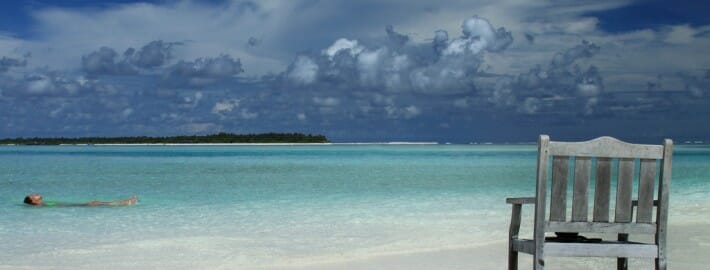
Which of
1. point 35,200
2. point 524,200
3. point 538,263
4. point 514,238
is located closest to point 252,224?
point 35,200

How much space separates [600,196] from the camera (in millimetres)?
4777

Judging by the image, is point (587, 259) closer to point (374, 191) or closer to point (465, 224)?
point (465, 224)

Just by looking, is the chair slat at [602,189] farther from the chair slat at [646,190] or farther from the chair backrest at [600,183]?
the chair slat at [646,190]

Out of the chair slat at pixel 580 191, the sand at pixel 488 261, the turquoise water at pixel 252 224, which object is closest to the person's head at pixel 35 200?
the turquoise water at pixel 252 224

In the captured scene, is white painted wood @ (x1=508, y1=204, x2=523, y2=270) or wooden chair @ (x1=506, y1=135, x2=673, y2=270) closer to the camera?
wooden chair @ (x1=506, y1=135, x2=673, y2=270)

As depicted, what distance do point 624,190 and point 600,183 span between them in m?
0.17

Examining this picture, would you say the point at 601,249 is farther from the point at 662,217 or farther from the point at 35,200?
the point at 35,200

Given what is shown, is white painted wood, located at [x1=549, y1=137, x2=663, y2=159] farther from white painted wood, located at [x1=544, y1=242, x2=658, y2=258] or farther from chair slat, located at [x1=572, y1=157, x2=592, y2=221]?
white painted wood, located at [x1=544, y1=242, x2=658, y2=258]

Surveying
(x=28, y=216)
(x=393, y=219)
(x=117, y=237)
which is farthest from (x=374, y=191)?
(x=117, y=237)

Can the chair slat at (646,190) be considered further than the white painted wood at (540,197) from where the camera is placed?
Yes

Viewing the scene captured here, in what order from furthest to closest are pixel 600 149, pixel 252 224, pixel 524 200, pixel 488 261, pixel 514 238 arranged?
pixel 252 224 < pixel 488 261 < pixel 514 238 < pixel 524 200 < pixel 600 149

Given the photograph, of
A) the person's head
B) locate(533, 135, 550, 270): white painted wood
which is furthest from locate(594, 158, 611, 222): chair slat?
the person's head

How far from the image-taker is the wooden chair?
4680mm

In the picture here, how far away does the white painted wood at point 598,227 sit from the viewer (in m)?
4.79
